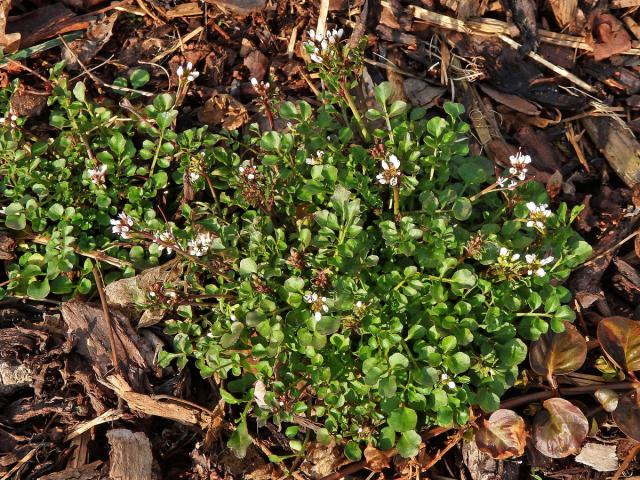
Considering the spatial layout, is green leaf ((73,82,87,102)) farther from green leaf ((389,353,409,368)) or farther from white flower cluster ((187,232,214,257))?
green leaf ((389,353,409,368))

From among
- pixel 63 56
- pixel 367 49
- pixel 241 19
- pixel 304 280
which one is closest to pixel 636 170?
pixel 367 49

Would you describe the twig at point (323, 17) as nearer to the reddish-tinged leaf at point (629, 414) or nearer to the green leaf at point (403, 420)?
the green leaf at point (403, 420)

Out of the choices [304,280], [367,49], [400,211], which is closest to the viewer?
[304,280]

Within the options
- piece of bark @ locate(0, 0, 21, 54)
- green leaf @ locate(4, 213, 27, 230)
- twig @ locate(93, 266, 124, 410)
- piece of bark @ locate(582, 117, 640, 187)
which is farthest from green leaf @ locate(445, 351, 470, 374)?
piece of bark @ locate(0, 0, 21, 54)

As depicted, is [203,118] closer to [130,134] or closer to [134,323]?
[130,134]

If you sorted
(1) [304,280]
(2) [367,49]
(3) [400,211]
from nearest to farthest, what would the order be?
(1) [304,280] < (3) [400,211] < (2) [367,49]

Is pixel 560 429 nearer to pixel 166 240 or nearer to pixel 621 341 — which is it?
pixel 621 341
